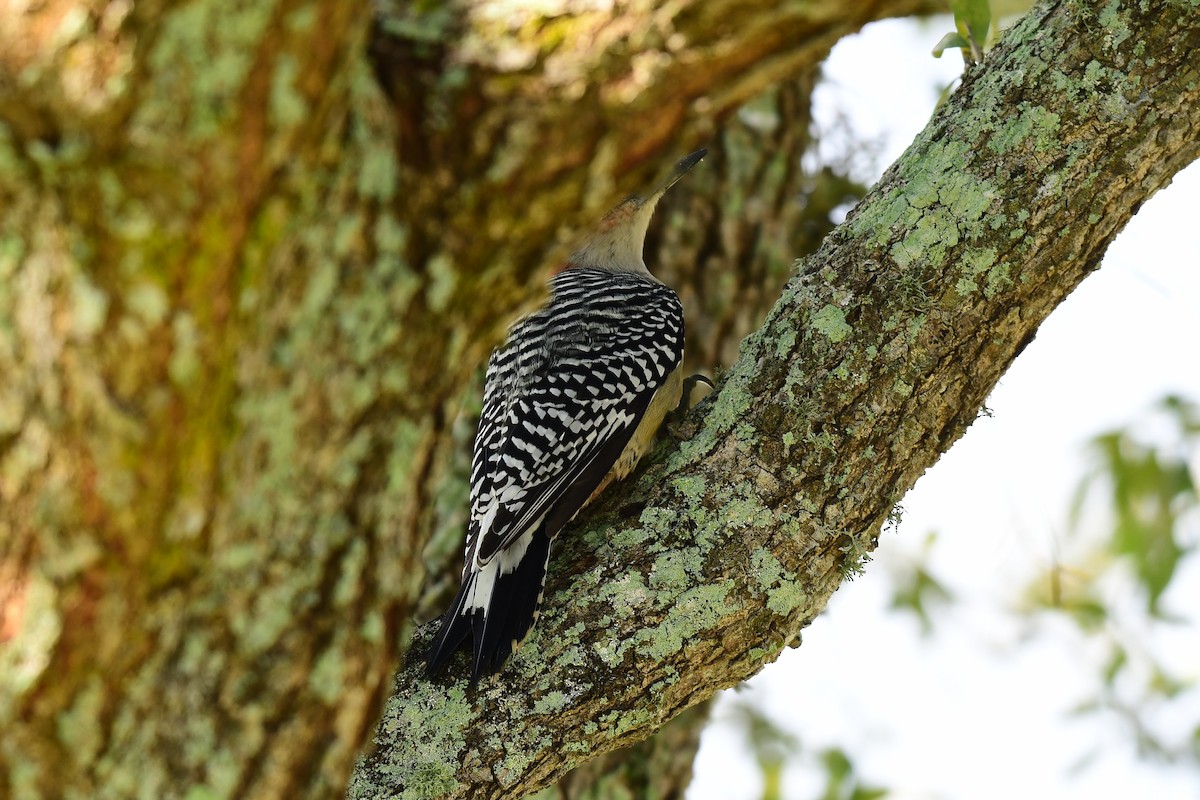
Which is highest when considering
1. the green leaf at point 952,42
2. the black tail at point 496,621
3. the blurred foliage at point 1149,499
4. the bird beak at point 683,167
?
the green leaf at point 952,42

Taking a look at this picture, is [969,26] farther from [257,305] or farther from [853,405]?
[257,305]

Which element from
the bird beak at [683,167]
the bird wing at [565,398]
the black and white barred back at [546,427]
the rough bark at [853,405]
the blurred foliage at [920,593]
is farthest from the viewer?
the blurred foliage at [920,593]

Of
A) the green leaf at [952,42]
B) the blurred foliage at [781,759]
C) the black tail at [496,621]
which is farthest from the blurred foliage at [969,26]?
the blurred foliage at [781,759]

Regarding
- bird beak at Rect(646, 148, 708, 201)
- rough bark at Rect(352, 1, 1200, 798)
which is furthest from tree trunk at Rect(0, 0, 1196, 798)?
bird beak at Rect(646, 148, 708, 201)

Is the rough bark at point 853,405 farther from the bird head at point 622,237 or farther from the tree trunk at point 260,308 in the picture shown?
the bird head at point 622,237

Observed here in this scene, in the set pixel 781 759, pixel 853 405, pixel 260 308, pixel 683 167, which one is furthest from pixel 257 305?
pixel 781 759

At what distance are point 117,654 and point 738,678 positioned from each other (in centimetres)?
163

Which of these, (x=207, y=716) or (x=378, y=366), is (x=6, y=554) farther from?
(x=378, y=366)

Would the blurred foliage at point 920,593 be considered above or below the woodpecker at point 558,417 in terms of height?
below

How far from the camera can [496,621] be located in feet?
8.75

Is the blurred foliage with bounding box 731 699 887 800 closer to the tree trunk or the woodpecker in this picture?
the woodpecker

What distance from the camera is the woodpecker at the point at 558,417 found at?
2.93 m

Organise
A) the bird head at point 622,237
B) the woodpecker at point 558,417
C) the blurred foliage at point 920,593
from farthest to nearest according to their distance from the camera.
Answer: the blurred foliage at point 920,593, the bird head at point 622,237, the woodpecker at point 558,417

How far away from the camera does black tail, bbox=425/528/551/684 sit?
262cm
